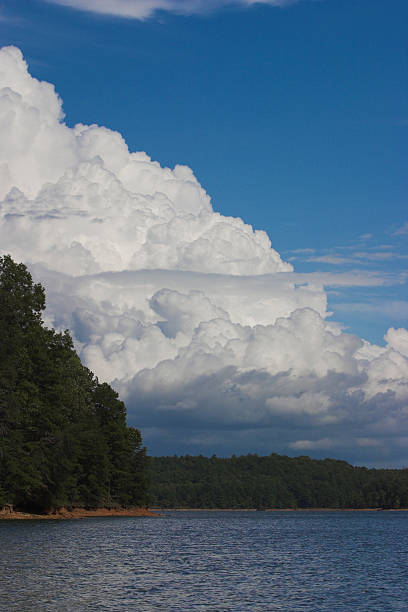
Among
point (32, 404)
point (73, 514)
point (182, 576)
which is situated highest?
point (32, 404)

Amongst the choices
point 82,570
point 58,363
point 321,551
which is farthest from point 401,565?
point 58,363

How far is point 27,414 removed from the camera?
85.6 meters

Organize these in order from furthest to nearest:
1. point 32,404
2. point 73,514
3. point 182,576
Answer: point 73,514
point 32,404
point 182,576

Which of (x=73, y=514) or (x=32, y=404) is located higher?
(x=32, y=404)

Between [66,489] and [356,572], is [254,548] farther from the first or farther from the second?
[66,489]

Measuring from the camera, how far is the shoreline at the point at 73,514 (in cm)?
9215

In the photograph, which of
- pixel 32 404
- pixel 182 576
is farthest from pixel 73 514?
pixel 182 576

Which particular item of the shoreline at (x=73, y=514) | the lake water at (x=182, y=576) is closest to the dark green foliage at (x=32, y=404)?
the shoreline at (x=73, y=514)

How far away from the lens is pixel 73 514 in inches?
4825

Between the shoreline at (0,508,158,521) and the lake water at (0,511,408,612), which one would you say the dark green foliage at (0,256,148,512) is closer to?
the shoreline at (0,508,158,521)

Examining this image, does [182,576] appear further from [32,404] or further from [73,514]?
[73,514]

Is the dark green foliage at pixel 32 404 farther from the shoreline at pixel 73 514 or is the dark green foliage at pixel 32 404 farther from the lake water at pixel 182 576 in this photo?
the lake water at pixel 182 576

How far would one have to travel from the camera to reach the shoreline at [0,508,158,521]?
9215 centimetres

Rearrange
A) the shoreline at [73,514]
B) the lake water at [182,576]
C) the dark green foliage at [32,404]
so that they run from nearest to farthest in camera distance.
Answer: the lake water at [182,576]
the dark green foliage at [32,404]
the shoreline at [73,514]
